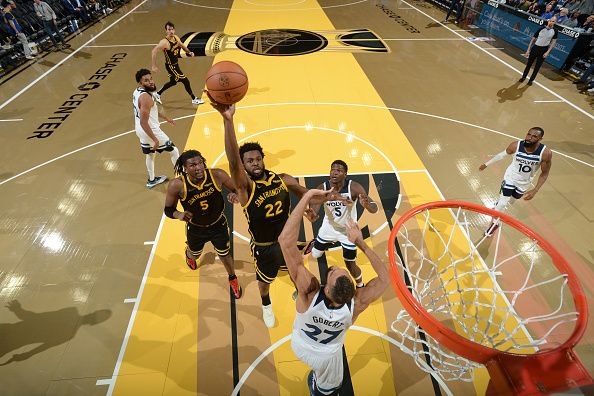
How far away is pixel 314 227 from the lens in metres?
5.18

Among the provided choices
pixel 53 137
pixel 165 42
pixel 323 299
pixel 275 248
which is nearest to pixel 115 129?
pixel 53 137

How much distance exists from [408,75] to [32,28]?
13.6 meters

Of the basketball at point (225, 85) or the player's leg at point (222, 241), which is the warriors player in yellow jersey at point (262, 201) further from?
the player's leg at point (222, 241)

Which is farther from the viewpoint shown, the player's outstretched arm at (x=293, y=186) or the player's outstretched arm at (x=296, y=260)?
the player's outstretched arm at (x=293, y=186)

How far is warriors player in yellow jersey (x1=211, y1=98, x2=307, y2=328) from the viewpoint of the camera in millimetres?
3107

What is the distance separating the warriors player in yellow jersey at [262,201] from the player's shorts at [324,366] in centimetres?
104

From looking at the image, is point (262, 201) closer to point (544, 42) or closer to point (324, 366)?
point (324, 366)

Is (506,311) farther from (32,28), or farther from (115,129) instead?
(32,28)

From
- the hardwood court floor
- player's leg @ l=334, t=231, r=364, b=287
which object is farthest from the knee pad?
player's leg @ l=334, t=231, r=364, b=287

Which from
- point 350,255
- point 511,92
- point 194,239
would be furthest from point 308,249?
point 511,92

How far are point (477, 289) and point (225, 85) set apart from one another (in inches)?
137

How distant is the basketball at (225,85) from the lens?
332cm

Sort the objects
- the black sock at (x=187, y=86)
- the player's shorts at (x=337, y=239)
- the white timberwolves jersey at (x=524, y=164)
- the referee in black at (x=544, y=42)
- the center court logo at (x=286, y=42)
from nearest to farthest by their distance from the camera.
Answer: the player's shorts at (x=337, y=239) → the white timberwolves jersey at (x=524, y=164) → the black sock at (x=187, y=86) → the referee in black at (x=544, y=42) → the center court logo at (x=286, y=42)

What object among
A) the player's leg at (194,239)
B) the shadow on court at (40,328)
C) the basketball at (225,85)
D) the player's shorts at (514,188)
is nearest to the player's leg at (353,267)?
the player's leg at (194,239)
